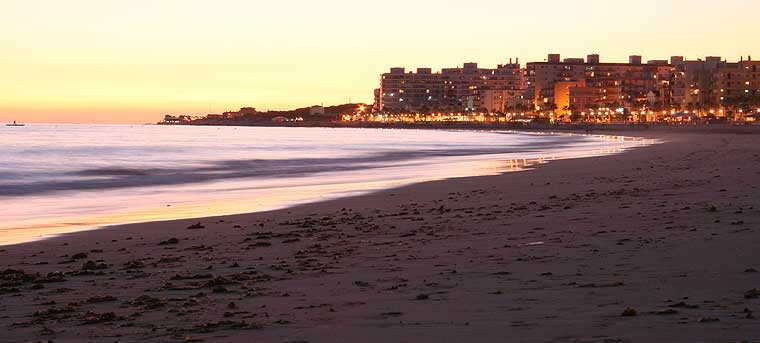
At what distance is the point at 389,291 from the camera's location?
25.7ft

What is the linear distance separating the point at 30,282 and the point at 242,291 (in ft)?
7.59

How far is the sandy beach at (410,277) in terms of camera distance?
6246mm

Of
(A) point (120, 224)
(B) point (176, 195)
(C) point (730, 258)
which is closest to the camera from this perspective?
(C) point (730, 258)

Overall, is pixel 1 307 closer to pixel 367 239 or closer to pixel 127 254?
pixel 127 254

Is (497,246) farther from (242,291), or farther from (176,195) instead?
(176,195)

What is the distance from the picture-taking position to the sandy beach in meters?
6.25

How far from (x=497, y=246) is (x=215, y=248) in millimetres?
3487

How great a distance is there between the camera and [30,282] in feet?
29.5

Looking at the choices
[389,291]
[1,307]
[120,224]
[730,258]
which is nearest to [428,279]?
[389,291]

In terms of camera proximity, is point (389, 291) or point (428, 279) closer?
point (389, 291)

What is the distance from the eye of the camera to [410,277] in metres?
8.57

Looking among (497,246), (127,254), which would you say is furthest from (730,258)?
(127,254)

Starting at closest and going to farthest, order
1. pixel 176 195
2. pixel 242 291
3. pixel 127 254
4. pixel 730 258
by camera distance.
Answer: pixel 242 291, pixel 730 258, pixel 127 254, pixel 176 195

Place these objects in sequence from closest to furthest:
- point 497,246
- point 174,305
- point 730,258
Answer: point 174,305 < point 730,258 < point 497,246
